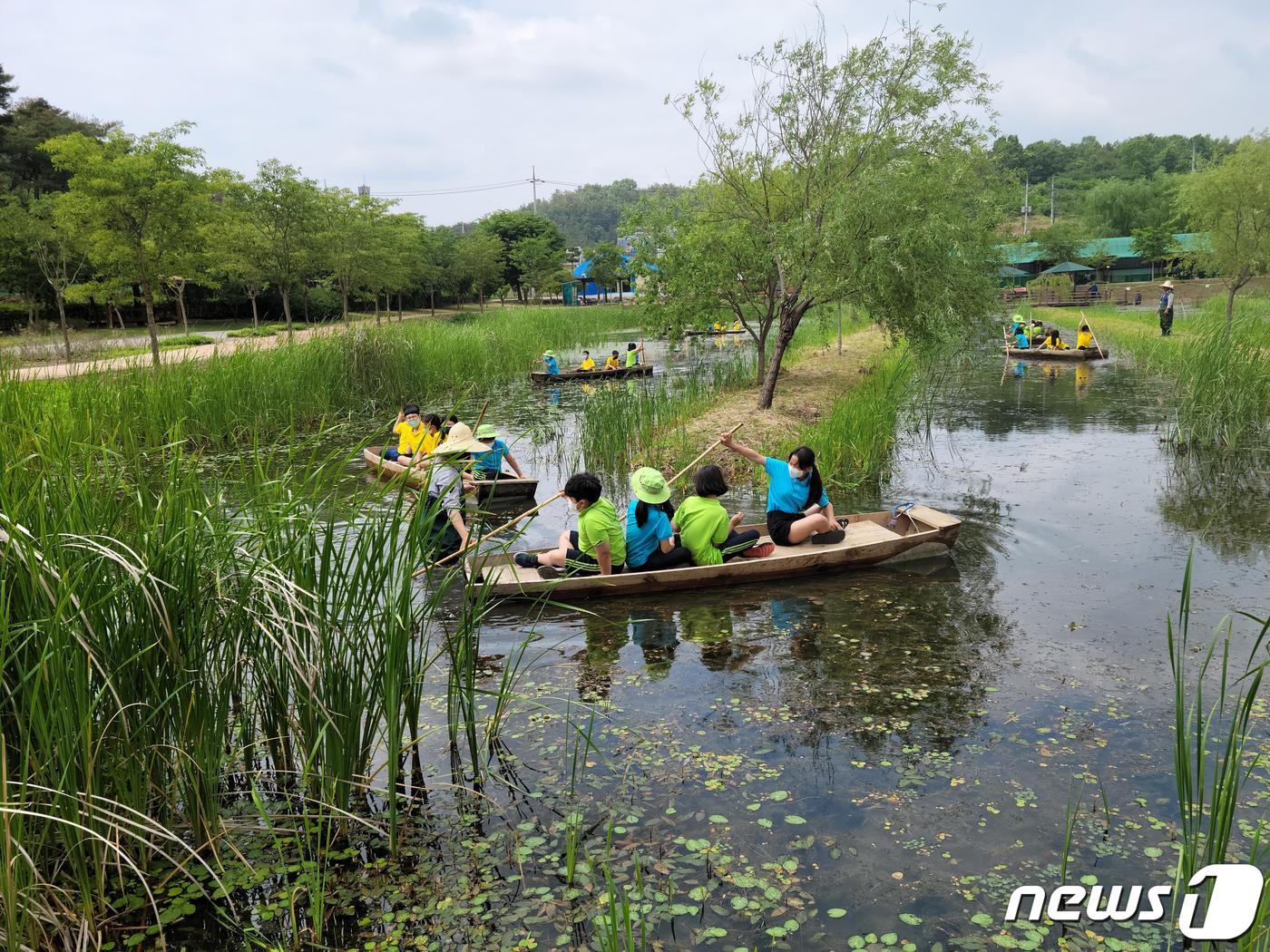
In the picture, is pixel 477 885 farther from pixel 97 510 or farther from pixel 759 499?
pixel 759 499

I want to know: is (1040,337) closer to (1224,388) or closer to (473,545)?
(1224,388)

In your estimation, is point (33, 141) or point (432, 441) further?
point (33, 141)

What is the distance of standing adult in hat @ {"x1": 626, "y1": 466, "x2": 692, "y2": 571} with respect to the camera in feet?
23.5

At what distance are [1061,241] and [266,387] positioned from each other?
157 ft

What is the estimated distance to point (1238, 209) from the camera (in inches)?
859

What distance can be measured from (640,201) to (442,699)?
1456cm

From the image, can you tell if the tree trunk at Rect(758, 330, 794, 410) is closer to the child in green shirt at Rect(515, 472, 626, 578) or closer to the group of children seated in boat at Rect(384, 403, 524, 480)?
the group of children seated in boat at Rect(384, 403, 524, 480)

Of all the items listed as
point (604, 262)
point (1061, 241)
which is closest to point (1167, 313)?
point (1061, 241)

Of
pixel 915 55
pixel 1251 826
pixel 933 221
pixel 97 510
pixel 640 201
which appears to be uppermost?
pixel 915 55

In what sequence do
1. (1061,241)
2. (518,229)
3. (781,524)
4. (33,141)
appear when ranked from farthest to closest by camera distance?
1. (518,229)
2. (1061,241)
3. (33,141)
4. (781,524)

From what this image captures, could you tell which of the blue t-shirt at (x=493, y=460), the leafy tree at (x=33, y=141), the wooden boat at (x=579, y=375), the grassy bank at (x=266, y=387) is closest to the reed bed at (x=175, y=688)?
the grassy bank at (x=266, y=387)

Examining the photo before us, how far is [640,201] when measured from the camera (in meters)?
18.0

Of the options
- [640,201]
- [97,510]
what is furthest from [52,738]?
[640,201]

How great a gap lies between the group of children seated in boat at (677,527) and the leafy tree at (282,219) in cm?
1943
